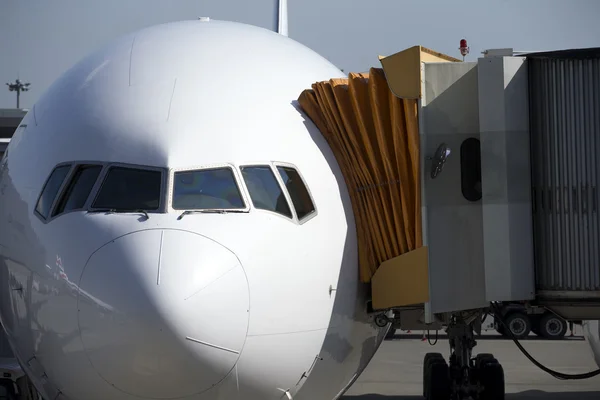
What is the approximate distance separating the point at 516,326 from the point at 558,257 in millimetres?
24227

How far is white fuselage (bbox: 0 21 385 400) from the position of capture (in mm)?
7727

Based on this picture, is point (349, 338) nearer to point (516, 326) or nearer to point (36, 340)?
point (36, 340)

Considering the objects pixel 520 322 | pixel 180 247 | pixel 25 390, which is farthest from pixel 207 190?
pixel 520 322

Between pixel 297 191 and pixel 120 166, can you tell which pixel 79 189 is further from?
pixel 297 191

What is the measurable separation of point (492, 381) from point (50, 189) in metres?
6.01

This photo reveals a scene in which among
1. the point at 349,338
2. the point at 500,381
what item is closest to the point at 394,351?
the point at 500,381

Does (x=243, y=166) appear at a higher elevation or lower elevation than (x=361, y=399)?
higher

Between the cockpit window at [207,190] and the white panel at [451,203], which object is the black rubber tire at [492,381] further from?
the cockpit window at [207,190]

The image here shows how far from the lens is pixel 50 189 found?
9141 mm

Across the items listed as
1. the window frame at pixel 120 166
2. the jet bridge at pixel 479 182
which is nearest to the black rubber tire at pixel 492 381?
the jet bridge at pixel 479 182

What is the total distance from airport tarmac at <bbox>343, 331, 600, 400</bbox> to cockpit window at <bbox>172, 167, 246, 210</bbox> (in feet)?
36.7

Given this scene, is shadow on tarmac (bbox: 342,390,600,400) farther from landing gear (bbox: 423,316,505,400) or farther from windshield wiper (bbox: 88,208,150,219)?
windshield wiper (bbox: 88,208,150,219)

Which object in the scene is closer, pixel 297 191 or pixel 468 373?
pixel 297 191

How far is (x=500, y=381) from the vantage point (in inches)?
492
